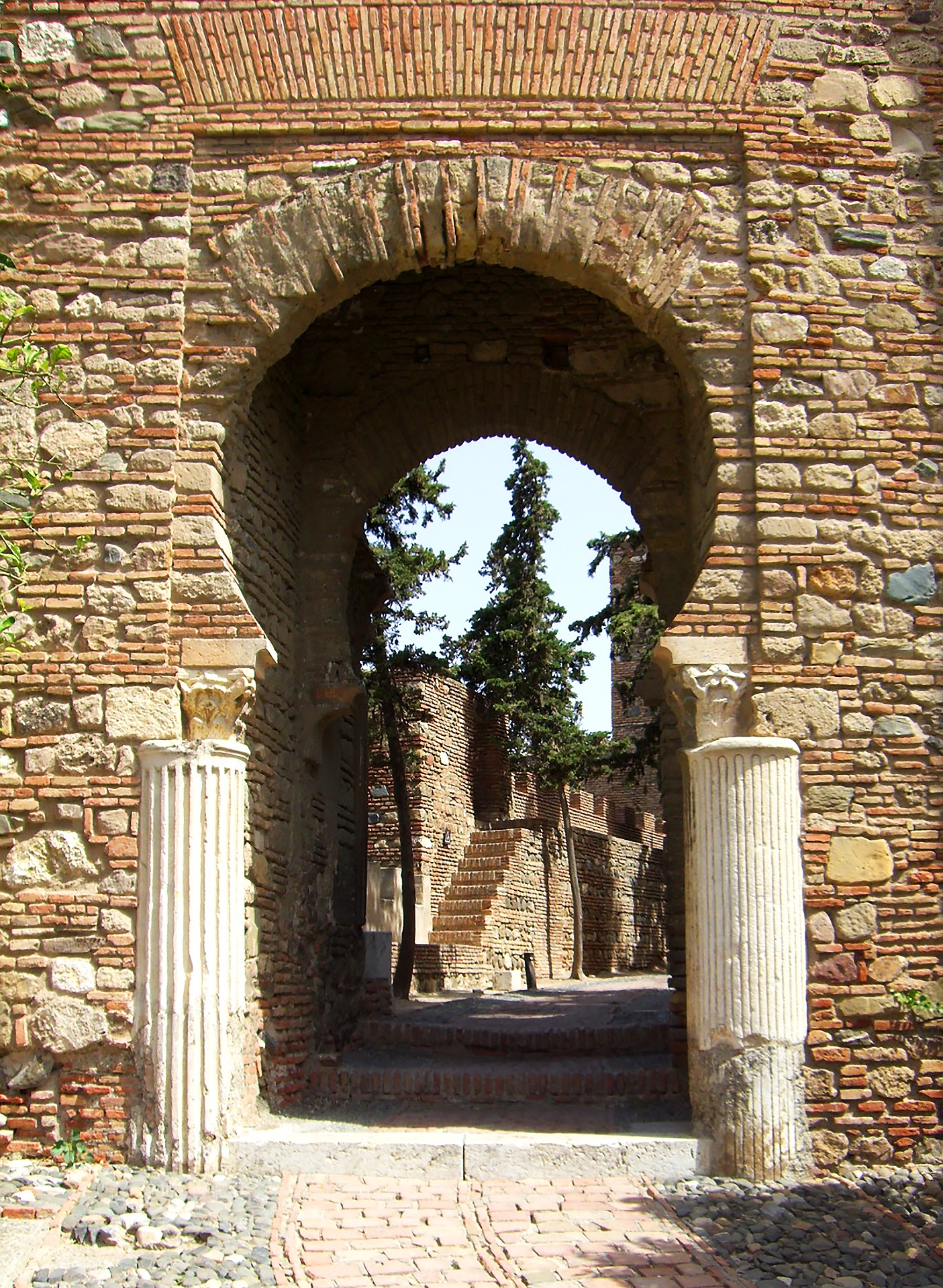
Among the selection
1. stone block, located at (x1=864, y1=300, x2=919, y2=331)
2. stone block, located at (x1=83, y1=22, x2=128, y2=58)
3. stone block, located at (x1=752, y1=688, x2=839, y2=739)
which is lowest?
stone block, located at (x1=752, y1=688, x2=839, y2=739)

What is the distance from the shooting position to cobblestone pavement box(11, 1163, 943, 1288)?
4641mm

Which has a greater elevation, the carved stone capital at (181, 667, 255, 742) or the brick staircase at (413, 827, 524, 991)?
the carved stone capital at (181, 667, 255, 742)

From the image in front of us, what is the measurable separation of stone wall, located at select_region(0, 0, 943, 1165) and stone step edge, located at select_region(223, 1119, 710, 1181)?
2.06ft

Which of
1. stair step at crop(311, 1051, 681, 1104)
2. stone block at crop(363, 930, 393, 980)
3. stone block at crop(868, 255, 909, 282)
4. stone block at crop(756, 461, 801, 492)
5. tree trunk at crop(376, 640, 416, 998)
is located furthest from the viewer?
tree trunk at crop(376, 640, 416, 998)

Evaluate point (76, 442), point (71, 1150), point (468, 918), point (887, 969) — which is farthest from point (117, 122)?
point (468, 918)

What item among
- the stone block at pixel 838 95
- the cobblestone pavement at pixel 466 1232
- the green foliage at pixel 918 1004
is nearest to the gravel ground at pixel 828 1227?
the cobblestone pavement at pixel 466 1232

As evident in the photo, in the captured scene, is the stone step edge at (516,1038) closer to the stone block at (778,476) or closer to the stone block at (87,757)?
the stone block at (87,757)

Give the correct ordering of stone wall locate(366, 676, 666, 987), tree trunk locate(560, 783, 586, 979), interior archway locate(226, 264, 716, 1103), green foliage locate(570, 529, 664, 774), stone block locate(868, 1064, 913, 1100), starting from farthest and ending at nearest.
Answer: tree trunk locate(560, 783, 586, 979) → stone wall locate(366, 676, 666, 987) → green foliage locate(570, 529, 664, 774) → interior archway locate(226, 264, 716, 1103) → stone block locate(868, 1064, 913, 1100)

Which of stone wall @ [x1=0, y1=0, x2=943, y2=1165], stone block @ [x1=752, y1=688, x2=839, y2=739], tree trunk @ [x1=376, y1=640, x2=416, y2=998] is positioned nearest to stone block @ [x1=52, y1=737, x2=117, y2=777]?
stone wall @ [x1=0, y1=0, x2=943, y2=1165]

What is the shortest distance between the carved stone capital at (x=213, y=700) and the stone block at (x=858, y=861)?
283cm

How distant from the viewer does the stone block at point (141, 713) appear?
6.03 metres

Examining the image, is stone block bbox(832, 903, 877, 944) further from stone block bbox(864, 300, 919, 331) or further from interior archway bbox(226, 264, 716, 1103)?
stone block bbox(864, 300, 919, 331)

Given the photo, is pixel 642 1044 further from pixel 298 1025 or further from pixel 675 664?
pixel 675 664

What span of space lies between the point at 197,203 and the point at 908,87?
3.68 meters
